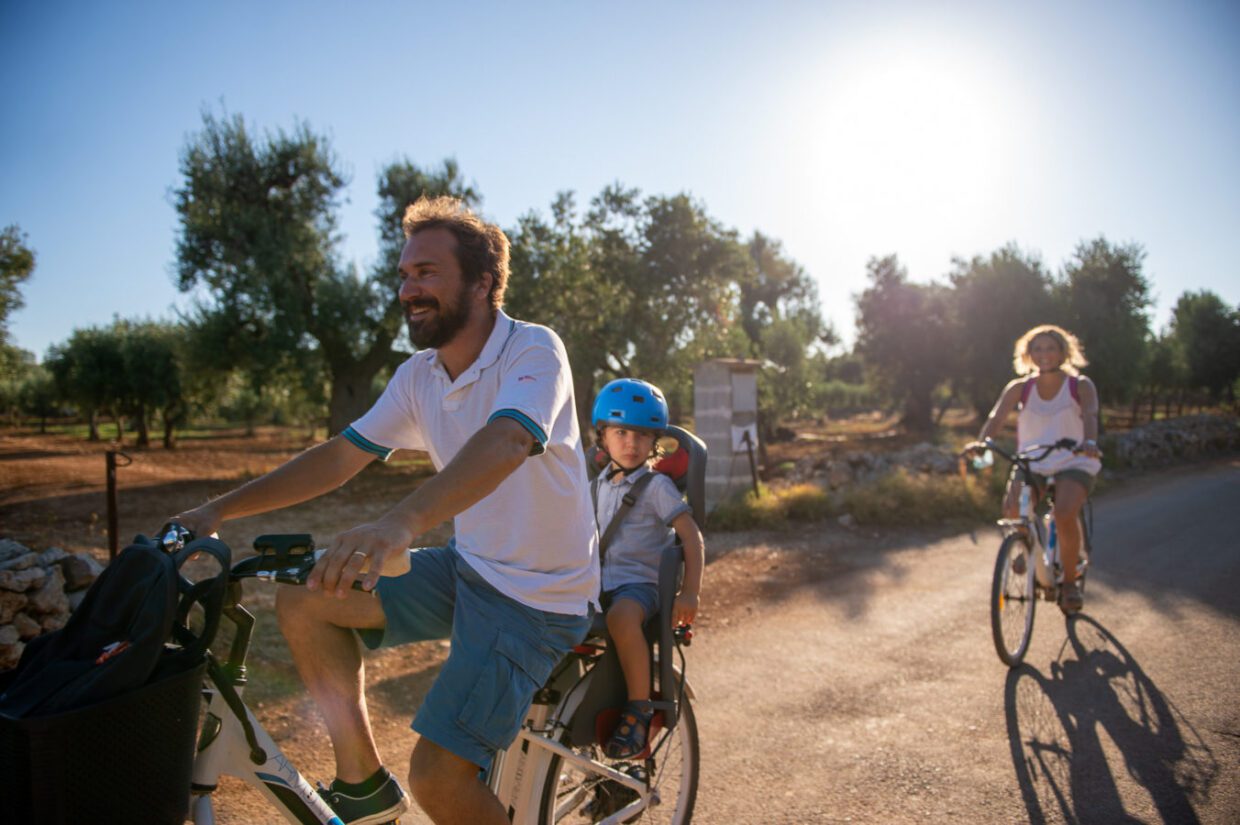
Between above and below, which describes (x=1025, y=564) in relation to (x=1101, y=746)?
above

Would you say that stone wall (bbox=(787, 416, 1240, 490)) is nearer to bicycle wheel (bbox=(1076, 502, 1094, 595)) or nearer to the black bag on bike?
bicycle wheel (bbox=(1076, 502, 1094, 595))

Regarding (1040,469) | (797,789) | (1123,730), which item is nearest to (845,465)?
(1040,469)

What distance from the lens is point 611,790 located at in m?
2.95

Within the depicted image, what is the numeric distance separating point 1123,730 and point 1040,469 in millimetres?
2263

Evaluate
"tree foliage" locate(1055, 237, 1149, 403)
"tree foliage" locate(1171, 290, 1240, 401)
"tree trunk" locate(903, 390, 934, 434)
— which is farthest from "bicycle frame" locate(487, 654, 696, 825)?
"tree foliage" locate(1171, 290, 1240, 401)

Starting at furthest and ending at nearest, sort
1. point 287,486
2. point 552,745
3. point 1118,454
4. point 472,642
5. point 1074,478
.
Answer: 1. point 1118,454
2. point 1074,478
3. point 552,745
4. point 287,486
5. point 472,642

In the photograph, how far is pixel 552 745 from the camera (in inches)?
99.5

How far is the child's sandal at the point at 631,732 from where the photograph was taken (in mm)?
2717

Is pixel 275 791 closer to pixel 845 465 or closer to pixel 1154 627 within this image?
pixel 1154 627

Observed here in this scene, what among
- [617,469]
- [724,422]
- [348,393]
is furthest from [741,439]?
[348,393]

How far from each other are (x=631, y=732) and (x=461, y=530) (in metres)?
0.99

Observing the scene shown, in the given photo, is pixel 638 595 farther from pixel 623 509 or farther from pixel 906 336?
pixel 906 336

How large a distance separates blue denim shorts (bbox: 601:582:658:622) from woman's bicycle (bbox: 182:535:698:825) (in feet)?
0.22

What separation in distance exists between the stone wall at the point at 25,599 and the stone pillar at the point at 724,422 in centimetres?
915
